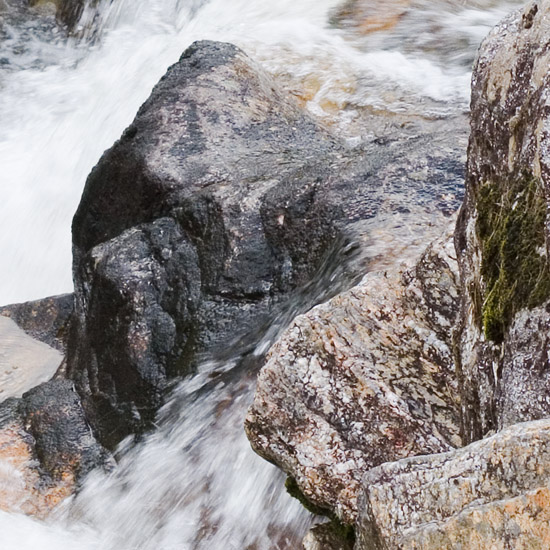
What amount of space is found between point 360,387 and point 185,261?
202 cm

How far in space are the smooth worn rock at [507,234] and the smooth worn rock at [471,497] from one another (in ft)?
0.86

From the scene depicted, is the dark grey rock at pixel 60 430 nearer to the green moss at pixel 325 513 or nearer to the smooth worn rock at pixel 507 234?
the green moss at pixel 325 513

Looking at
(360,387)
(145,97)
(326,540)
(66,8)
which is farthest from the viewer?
(66,8)

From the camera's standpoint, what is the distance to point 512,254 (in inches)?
101

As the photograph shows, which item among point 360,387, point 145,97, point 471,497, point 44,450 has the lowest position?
point 44,450

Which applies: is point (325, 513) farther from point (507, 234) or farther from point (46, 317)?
point (46, 317)

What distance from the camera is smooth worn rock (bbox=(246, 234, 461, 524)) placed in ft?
10.1

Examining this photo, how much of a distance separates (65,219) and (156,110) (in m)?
2.88

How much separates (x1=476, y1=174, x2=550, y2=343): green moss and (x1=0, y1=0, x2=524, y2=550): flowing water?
133cm

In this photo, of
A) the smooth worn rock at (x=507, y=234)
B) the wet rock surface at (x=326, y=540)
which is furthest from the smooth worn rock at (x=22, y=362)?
the smooth worn rock at (x=507, y=234)

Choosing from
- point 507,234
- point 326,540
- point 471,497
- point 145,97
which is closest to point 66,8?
point 145,97

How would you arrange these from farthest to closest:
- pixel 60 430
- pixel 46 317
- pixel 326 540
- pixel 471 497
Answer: pixel 46 317, pixel 60 430, pixel 326 540, pixel 471 497

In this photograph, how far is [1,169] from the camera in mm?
9641

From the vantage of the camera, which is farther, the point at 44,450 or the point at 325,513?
the point at 44,450
